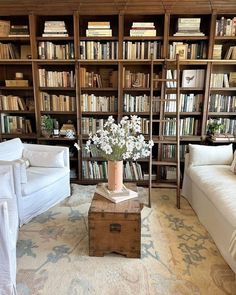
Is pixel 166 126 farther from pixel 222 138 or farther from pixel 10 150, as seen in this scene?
pixel 10 150

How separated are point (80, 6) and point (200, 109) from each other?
2078 mm

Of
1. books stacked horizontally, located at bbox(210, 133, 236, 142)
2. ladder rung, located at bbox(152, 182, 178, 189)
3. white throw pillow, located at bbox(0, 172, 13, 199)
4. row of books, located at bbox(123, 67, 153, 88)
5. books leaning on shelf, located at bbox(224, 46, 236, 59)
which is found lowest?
ladder rung, located at bbox(152, 182, 178, 189)

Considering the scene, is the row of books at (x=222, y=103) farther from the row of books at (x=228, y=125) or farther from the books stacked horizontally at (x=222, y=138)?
the books stacked horizontally at (x=222, y=138)

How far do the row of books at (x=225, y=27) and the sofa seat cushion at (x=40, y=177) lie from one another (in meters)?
2.66

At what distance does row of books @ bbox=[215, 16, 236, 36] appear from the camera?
3143 millimetres

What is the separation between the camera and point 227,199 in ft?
6.89

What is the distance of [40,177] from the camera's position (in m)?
2.68

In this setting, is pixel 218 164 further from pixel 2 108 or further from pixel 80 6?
pixel 2 108

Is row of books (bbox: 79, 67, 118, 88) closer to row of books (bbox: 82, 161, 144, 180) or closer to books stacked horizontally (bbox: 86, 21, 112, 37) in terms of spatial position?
books stacked horizontally (bbox: 86, 21, 112, 37)

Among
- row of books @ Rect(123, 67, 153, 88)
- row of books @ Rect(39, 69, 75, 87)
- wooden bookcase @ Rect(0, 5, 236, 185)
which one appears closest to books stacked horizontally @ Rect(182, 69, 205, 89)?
wooden bookcase @ Rect(0, 5, 236, 185)

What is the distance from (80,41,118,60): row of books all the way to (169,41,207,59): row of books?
2.49ft

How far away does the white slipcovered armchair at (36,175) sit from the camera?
240cm

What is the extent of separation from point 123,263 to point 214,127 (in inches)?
89.4

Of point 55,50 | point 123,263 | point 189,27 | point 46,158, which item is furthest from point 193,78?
A: point 123,263
